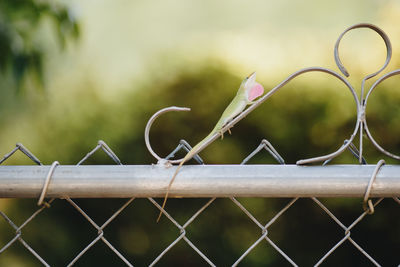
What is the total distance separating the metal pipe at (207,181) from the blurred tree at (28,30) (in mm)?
710

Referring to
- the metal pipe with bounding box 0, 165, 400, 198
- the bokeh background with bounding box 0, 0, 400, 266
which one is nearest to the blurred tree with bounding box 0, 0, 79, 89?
the bokeh background with bounding box 0, 0, 400, 266

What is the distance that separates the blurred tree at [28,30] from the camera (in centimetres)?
131

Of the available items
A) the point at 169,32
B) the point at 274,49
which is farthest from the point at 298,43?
the point at 169,32

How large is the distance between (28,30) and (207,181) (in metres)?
1.01

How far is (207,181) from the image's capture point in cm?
64

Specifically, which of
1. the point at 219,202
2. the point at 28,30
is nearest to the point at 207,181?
the point at 28,30

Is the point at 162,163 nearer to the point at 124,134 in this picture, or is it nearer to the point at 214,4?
the point at 124,134

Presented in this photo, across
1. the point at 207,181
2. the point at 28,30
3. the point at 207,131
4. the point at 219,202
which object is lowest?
the point at 219,202

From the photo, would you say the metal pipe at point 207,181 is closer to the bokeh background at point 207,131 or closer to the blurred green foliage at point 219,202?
the bokeh background at point 207,131

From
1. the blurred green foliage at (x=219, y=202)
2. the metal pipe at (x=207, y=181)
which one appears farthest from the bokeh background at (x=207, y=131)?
the metal pipe at (x=207, y=181)

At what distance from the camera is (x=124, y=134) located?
86.6 inches

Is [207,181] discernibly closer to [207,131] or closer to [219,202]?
[219,202]

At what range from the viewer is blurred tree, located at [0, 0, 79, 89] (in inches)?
51.4

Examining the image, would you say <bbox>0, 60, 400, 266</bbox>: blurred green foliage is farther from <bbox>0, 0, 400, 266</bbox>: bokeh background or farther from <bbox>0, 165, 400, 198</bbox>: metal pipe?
<bbox>0, 165, 400, 198</bbox>: metal pipe
